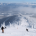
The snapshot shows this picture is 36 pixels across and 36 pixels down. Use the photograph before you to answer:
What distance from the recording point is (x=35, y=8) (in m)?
9.88

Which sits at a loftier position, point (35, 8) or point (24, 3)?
point (24, 3)

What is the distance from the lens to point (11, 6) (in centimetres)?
1009

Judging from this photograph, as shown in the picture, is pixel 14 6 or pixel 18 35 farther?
pixel 14 6

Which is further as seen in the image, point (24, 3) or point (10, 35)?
point (24, 3)

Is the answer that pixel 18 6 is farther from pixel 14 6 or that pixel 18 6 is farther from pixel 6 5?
pixel 6 5

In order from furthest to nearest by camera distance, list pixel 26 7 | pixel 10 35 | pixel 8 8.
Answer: pixel 26 7, pixel 8 8, pixel 10 35

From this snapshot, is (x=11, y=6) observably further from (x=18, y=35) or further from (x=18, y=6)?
(x=18, y=35)

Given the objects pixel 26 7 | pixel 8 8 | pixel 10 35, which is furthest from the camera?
pixel 26 7

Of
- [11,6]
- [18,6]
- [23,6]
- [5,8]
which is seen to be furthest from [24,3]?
[5,8]

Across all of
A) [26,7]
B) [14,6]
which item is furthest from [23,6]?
[14,6]

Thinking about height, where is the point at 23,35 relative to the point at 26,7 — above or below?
below

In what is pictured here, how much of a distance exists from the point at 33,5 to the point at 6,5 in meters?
3.62

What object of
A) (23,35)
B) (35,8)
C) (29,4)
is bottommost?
(23,35)

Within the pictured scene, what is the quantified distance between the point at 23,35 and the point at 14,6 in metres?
7.10
